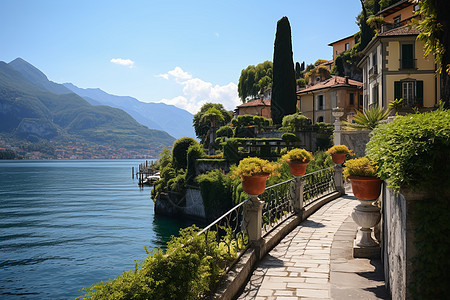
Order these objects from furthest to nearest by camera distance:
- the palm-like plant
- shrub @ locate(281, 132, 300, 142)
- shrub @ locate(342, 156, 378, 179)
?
shrub @ locate(281, 132, 300, 142) < the palm-like plant < shrub @ locate(342, 156, 378, 179)

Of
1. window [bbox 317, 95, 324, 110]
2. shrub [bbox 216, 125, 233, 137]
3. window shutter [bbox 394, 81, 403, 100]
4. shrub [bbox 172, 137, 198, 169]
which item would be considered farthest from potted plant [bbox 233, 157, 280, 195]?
window [bbox 317, 95, 324, 110]

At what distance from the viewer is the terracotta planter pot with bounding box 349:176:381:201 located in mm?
5957

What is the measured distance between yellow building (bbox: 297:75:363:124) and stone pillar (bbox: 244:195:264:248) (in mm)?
39331

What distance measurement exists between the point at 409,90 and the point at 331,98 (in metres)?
17.1

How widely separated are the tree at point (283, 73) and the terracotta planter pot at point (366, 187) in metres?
41.0

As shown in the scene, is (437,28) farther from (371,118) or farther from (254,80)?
(254,80)

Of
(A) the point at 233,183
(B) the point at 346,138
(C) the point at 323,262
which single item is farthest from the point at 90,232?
(C) the point at 323,262

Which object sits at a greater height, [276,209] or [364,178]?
[364,178]

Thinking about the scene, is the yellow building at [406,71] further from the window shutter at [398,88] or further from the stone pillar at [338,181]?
the stone pillar at [338,181]

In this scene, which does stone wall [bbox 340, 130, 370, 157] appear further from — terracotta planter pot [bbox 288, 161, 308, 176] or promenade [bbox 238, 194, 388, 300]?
promenade [bbox 238, 194, 388, 300]

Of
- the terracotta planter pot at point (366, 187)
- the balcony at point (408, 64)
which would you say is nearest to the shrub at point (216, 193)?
the balcony at point (408, 64)

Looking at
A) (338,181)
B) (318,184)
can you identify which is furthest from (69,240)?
(338,181)

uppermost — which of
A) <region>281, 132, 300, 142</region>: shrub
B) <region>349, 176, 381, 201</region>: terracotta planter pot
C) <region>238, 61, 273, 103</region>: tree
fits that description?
<region>238, 61, 273, 103</region>: tree

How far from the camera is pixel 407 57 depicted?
29391 mm
